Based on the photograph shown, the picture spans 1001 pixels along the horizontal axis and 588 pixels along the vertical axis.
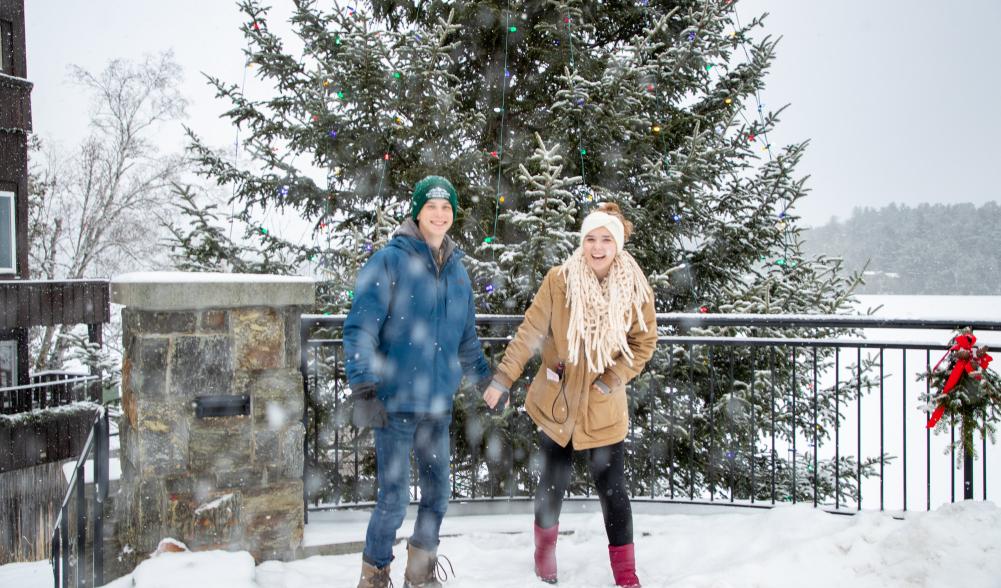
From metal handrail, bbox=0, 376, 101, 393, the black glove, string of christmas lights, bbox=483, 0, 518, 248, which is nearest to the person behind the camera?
the black glove

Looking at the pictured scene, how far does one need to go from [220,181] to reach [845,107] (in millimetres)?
30037

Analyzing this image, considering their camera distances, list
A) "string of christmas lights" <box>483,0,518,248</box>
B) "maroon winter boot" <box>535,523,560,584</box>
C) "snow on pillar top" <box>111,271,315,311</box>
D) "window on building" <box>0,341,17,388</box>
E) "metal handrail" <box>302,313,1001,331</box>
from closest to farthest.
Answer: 1. "snow on pillar top" <box>111,271,315,311</box>
2. "maroon winter boot" <box>535,523,560,584</box>
3. "metal handrail" <box>302,313,1001,331</box>
4. "string of christmas lights" <box>483,0,518,248</box>
5. "window on building" <box>0,341,17,388</box>

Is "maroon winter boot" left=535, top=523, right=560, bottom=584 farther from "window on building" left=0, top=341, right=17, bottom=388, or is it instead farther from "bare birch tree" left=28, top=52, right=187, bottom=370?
"bare birch tree" left=28, top=52, right=187, bottom=370

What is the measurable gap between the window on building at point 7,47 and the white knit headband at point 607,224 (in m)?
18.2

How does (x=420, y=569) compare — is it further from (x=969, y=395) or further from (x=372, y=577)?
(x=969, y=395)

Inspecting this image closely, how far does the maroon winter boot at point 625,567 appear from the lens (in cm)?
286

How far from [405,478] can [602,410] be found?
3.03 feet

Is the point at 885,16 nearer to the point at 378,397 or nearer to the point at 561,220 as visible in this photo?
the point at 561,220

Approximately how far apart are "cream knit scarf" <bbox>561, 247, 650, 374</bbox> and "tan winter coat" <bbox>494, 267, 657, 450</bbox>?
43 millimetres

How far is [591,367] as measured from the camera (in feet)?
9.24

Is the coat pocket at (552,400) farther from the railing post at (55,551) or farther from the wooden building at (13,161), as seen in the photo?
the wooden building at (13,161)

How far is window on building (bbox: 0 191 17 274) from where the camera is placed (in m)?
14.8

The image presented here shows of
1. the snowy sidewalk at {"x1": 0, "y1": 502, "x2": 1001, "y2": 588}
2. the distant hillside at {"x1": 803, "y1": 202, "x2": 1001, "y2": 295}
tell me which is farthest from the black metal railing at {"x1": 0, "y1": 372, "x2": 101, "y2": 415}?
the distant hillside at {"x1": 803, "y1": 202, "x2": 1001, "y2": 295}

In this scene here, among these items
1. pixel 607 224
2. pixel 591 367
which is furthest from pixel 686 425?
pixel 607 224
